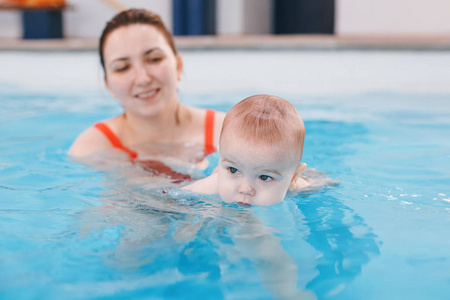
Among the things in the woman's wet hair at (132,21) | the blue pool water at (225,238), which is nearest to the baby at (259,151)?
the blue pool water at (225,238)

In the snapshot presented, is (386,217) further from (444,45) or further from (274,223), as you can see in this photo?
(444,45)

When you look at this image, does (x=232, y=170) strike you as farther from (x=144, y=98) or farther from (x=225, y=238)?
(x=144, y=98)

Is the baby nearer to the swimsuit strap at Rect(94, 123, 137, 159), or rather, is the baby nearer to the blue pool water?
the blue pool water

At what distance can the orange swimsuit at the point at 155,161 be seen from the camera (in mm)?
2759

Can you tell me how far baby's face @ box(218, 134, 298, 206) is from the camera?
1.81 m

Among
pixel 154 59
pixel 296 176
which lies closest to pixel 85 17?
pixel 154 59

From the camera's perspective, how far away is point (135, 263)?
1651mm

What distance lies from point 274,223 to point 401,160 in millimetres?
1478

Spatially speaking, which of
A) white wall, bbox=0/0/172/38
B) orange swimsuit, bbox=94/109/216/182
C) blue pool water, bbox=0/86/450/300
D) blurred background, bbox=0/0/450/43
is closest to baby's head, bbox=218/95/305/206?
blue pool water, bbox=0/86/450/300

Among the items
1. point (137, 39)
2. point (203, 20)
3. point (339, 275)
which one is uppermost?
point (203, 20)

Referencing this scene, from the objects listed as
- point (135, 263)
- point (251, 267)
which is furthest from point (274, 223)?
point (135, 263)

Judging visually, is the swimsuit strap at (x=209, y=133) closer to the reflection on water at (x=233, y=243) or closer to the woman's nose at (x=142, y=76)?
the woman's nose at (x=142, y=76)

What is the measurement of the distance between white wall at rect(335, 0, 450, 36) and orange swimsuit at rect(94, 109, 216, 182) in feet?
18.6

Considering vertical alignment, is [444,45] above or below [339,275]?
above
